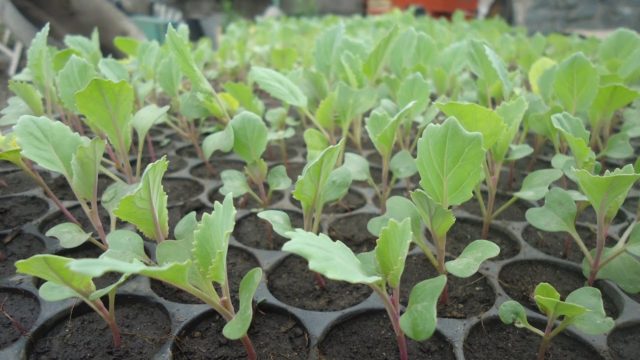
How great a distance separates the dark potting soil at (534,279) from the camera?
0.69m

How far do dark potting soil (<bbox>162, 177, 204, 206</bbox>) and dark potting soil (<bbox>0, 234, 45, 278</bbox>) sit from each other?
0.26m

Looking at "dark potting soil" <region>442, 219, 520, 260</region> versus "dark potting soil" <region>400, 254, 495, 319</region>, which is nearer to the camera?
"dark potting soil" <region>400, 254, 495, 319</region>

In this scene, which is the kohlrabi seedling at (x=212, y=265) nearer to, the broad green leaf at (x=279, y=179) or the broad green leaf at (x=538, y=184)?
the broad green leaf at (x=279, y=179)

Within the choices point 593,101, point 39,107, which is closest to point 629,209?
point 593,101

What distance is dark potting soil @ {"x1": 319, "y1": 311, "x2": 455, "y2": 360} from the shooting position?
60cm

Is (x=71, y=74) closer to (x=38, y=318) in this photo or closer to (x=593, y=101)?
(x=38, y=318)

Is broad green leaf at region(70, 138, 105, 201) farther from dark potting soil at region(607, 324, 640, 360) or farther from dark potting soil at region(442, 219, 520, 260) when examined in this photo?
dark potting soil at region(607, 324, 640, 360)

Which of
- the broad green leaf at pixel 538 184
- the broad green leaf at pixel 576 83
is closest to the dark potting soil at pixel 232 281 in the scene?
the broad green leaf at pixel 538 184

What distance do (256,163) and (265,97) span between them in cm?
95

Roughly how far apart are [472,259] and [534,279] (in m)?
0.25

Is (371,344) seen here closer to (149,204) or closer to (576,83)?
(149,204)

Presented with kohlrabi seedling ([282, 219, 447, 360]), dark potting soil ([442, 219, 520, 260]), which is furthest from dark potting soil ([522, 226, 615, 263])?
kohlrabi seedling ([282, 219, 447, 360])

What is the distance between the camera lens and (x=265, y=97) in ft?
5.74

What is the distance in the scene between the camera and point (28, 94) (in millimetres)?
937
